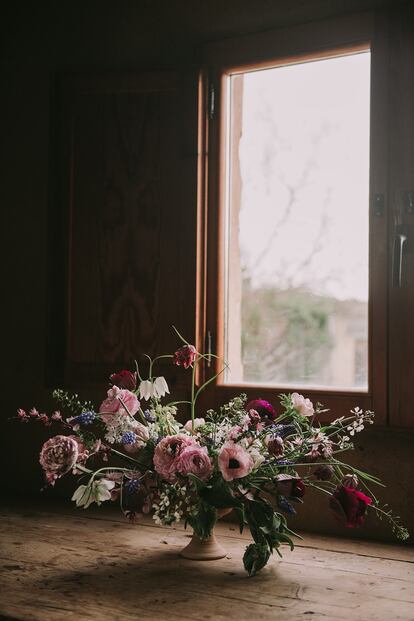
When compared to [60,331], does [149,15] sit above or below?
above

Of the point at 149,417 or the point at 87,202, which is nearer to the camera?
the point at 149,417

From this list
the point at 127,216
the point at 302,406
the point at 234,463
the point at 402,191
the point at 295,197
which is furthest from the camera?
the point at 295,197

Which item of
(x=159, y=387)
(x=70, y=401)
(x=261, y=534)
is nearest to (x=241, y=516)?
(x=261, y=534)

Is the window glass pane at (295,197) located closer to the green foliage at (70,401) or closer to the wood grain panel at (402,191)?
the wood grain panel at (402,191)

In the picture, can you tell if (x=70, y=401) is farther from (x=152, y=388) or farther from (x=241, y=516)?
(x=241, y=516)

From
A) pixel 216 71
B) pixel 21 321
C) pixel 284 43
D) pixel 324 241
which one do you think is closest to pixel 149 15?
pixel 216 71

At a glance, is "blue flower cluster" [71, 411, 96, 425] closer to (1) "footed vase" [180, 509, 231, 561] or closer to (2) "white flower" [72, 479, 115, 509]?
(2) "white flower" [72, 479, 115, 509]

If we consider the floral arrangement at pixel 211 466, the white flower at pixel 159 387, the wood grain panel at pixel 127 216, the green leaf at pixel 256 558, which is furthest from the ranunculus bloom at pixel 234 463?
the wood grain panel at pixel 127 216

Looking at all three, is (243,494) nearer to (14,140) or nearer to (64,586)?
(64,586)

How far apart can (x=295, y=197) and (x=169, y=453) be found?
59.9 inches

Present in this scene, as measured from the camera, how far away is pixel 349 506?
6.09 feet

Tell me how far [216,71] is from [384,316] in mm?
1076

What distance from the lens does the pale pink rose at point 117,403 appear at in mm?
2018

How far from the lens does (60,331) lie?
9.86 ft
